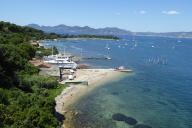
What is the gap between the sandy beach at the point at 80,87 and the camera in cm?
6281

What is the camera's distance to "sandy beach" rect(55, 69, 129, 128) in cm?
6281

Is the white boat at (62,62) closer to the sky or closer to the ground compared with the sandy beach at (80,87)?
closer to the sky

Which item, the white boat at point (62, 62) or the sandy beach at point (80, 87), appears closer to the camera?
the sandy beach at point (80, 87)

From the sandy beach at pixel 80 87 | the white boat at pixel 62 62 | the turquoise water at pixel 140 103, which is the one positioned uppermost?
the white boat at pixel 62 62

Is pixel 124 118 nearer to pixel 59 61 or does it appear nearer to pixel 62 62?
pixel 62 62

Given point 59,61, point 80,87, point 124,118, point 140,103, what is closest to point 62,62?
point 59,61

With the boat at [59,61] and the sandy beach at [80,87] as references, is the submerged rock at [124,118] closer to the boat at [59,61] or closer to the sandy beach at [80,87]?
the sandy beach at [80,87]

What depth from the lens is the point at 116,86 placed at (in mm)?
88750

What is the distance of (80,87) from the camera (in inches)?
3312

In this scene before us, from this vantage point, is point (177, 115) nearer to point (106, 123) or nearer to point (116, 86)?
point (106, 123)

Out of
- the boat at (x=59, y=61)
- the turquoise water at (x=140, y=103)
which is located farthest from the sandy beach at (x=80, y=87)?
the boat at (x=59, y=61)

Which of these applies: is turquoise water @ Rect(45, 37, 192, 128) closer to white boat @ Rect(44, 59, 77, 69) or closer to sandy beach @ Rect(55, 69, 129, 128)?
sandy beach @ Rect(55, 69, 129, 128)

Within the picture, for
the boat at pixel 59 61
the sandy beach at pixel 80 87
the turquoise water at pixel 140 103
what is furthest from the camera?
the boat at pixel 59 61

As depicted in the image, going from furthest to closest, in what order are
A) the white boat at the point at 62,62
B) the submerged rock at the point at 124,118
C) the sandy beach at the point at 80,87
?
the white boat at the point at 62,62
the sandy beach at the point at 80,87
the submerged rock at the point at 124,118
